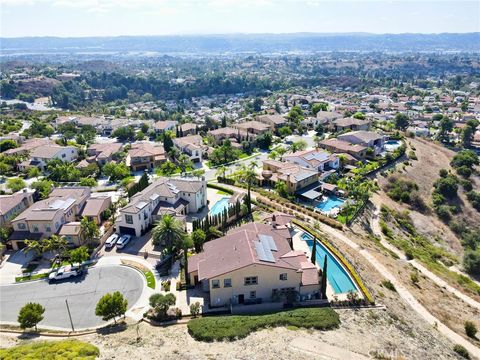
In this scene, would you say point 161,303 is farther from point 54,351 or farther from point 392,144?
point 392,144

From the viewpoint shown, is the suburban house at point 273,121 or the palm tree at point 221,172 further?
the suburban house at point 273,121

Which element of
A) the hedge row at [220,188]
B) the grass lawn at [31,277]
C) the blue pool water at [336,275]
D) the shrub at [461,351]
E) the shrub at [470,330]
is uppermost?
the blue pool water at [336,275]

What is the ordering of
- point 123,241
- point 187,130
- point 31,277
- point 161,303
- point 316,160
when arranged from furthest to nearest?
point 187,130
point 316,160
point 123,241
point 31,277
point 161,303

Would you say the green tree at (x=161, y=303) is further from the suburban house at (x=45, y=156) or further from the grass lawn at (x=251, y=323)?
the suburban house at (x=45, y=156)

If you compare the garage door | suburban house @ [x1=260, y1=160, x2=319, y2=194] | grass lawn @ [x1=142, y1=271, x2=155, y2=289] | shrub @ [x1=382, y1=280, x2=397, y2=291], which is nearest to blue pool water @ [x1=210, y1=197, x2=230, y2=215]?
suburban house @ [x1=260, y1=160, x2=319, y2=194]

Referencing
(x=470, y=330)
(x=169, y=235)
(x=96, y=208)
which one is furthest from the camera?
(x=96, y=208)

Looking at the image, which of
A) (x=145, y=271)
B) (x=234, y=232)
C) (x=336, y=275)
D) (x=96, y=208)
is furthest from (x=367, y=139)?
(x=145, y=271)

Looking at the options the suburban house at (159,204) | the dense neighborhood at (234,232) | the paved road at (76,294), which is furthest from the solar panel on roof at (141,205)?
the paved road at (76,294)
